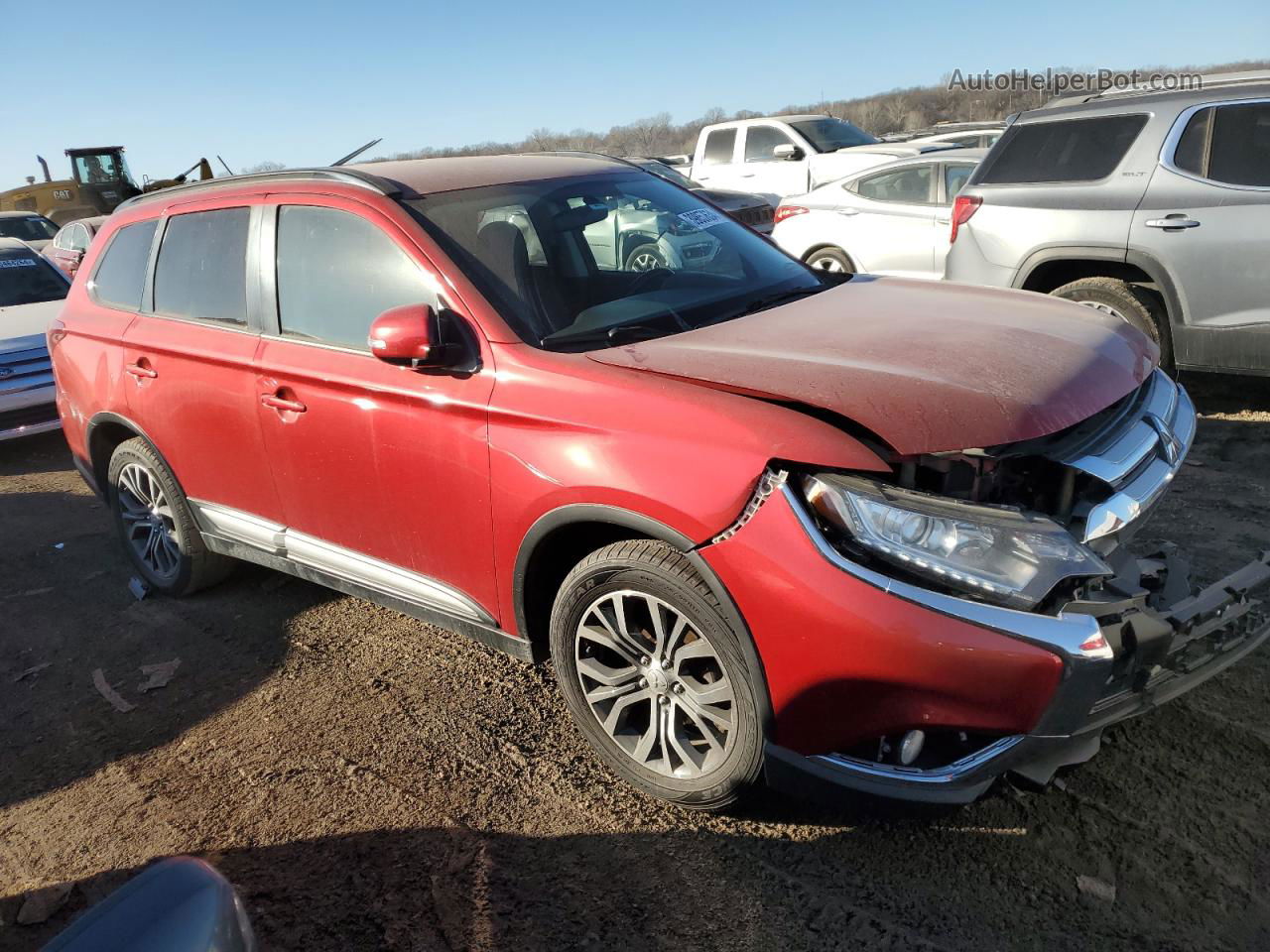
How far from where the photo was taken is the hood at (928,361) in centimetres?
244

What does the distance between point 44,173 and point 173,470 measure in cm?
2480

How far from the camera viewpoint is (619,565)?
2.74 metres

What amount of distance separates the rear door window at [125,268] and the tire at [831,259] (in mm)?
6035

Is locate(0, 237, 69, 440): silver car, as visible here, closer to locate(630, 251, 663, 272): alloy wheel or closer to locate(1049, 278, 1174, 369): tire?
locate(630, 251, 663, 272): alloy wheel

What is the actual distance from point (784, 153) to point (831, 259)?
5.00 metres

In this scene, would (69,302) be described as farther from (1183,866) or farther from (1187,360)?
(1187,360)

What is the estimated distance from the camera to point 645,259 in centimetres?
375

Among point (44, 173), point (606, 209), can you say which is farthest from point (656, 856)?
point (44, 173)

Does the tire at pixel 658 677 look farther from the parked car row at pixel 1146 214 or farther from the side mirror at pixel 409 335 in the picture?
the parked car row at pixel 1146 214

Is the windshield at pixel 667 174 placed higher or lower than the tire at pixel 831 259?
higher

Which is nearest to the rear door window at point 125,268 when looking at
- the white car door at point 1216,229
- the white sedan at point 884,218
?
the white car door at point 1216,229

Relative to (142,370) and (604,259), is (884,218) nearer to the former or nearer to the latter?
(604,259)

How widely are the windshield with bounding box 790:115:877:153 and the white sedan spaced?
521 cm

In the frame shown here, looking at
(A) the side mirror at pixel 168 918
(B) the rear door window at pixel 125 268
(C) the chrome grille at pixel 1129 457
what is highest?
(B) the rear door window at pixel 125 268
